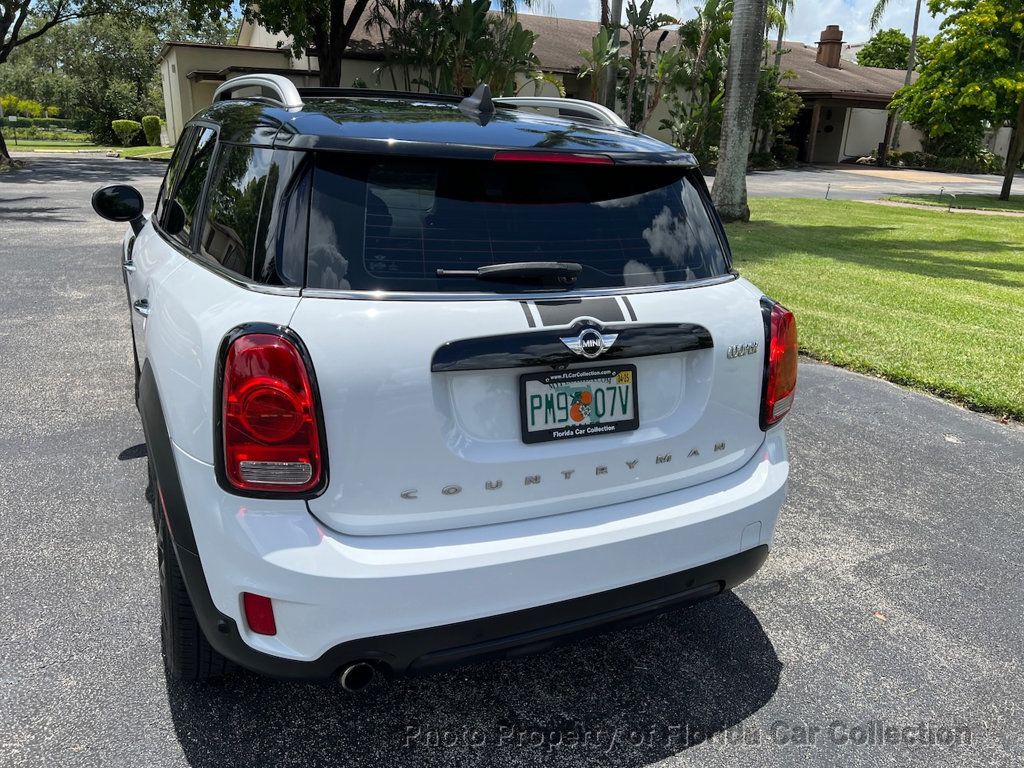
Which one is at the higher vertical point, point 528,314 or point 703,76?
point 703,76

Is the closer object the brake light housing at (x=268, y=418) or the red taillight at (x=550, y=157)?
the brake light housing at (x=268, y=418)

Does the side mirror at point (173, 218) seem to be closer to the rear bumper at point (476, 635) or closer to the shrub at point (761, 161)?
the rear bumper at point (476, 635)

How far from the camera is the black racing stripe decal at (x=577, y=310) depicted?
2142mm

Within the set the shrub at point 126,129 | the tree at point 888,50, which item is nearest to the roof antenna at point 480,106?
the shrub at point 126,129

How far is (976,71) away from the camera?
21203 mm

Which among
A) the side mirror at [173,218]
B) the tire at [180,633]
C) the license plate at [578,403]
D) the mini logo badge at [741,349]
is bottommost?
the tire at [180,633]

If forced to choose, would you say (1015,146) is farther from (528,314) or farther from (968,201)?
(528,314)

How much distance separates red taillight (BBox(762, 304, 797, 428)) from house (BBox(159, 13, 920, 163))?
76.8 feet

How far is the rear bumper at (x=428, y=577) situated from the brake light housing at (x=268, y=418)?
0.06 metres

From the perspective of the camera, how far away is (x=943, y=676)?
9.20 feet

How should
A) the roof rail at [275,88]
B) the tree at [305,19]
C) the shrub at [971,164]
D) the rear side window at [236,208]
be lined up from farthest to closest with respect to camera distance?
the shrub at [971,164] → the tree at [305,19] → the roof rail at [275,88] → the rear side window at [236,208]

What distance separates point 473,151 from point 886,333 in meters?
6.23

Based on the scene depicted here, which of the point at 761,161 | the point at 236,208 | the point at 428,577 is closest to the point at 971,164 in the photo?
the point at 761,161

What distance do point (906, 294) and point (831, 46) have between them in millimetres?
43181
